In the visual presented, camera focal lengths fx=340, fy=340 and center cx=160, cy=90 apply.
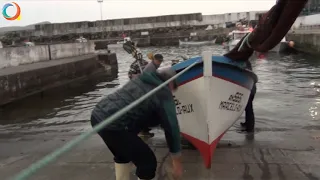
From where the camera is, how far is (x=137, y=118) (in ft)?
11.2

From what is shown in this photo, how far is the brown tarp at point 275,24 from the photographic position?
10.7ft

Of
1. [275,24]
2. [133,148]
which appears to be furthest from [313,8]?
[133,148]

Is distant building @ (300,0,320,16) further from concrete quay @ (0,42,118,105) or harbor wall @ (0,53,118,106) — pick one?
harbor wall @ (0,53,118,106)

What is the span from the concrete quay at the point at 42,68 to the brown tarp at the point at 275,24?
33.1 ft

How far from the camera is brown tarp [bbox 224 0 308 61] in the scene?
10.7ft

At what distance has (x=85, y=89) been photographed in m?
15.9

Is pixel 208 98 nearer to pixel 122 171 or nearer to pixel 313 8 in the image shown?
pixel 122 171

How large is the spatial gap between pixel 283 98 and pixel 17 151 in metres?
8.53

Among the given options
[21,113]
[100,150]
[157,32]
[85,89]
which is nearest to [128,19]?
[157,32]

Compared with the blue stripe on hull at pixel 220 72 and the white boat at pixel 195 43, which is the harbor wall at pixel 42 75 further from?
the white boat at pixel 195 43

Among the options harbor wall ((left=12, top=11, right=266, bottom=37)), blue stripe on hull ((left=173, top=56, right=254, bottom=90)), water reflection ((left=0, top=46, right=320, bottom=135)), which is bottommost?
water reflection ((left=0, top=46, right=320, bottom=135))

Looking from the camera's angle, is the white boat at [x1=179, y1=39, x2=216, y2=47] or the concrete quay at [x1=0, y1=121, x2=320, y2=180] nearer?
the concrete quay at [x1=0, y1=121, x2=320, y2=180]

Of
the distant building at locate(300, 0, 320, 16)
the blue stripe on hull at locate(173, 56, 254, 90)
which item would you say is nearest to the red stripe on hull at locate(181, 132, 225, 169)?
the blue stripe on hull at locate(173, 56, 254, 90)

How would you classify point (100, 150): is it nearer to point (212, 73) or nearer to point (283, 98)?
point (212, 73)
